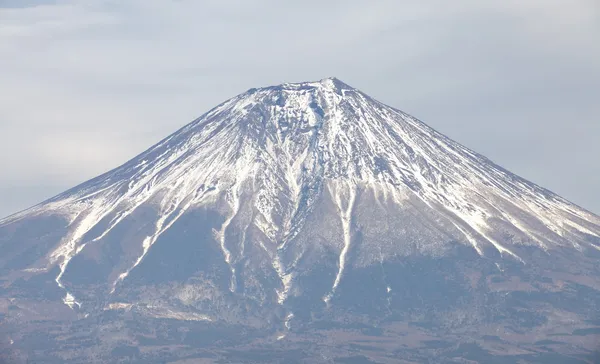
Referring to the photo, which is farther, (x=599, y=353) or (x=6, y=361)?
(x=6, y=361)
